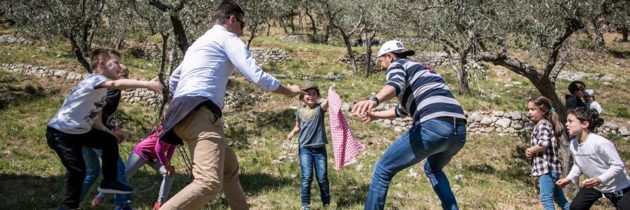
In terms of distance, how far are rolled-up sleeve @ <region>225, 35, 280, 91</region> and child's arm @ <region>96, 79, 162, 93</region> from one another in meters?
0.78

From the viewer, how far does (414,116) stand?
4922 mm

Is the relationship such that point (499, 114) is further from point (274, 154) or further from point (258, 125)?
point (258, 125)

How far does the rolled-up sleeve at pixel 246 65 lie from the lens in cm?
426

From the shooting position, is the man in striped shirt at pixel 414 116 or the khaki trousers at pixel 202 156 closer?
the khaki trousers at pixel 202 156

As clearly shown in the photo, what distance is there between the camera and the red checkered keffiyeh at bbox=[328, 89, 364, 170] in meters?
6.44

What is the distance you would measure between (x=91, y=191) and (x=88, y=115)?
10.4ft

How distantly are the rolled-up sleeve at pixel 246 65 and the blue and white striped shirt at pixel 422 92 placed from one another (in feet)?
3.87

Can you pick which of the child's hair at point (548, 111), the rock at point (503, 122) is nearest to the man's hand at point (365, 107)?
the child's hair at point (548, 111)

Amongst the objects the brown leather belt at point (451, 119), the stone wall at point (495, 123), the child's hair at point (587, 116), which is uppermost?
the brown leather belt at point (451, 119)

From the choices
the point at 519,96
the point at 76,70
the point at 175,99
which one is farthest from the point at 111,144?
the point at 519,96

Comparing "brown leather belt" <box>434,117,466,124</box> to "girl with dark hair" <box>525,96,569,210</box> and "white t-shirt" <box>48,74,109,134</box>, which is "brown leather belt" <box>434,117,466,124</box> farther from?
"white t-shirt" <box>48,74,109,134</box>

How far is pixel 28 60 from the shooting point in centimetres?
2098

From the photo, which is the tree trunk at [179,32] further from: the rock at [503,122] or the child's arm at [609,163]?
the rock at [503,122]

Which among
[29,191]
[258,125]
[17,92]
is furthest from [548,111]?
[17,92]
